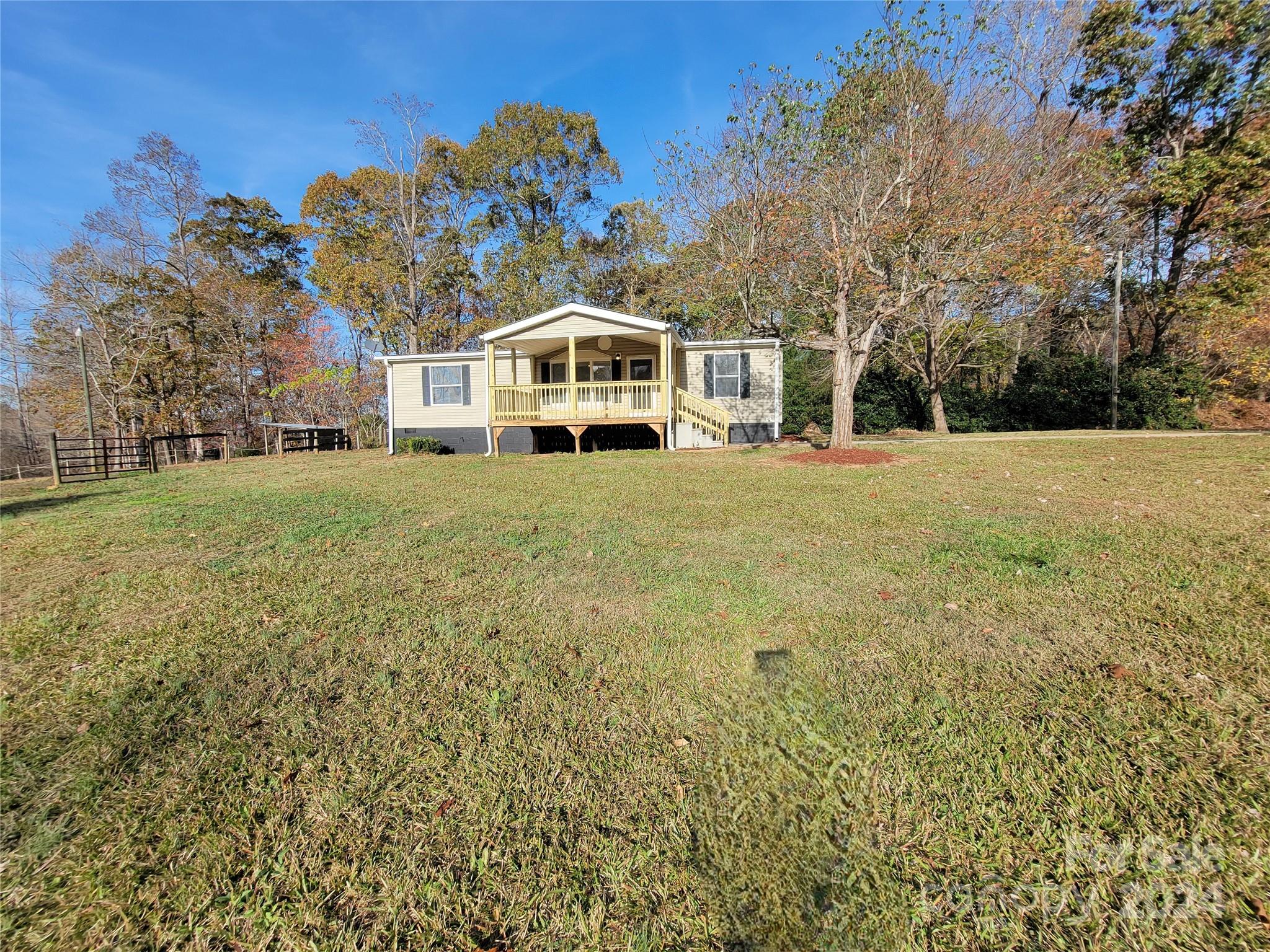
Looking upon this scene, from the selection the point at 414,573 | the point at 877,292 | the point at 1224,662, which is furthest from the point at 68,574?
the point at 877,292

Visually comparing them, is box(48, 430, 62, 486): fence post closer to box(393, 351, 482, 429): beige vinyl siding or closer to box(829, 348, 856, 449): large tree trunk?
box(393, 351, 482, 429): beige vinyl siding

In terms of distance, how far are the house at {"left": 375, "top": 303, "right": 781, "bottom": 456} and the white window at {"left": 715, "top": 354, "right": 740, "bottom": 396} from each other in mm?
27

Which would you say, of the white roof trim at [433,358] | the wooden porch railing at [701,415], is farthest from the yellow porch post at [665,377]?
the white roof trim at [433,358]

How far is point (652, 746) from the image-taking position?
6.97 ft

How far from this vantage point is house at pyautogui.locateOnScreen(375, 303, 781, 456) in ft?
44.9

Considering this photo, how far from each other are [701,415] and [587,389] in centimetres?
350

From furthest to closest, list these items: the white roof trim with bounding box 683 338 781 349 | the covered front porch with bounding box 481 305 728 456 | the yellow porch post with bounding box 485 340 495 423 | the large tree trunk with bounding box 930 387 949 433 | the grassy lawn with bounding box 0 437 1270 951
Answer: the large tree trunk with bounding box 930 387 949 433 < the white roof trim with bounding box 683 338 781 349 < the yellow porch post with bounding box 485 340 495 423 < the covered front porch with bounding box 481 305 728 456 < the grassy lawn with bounding box 0 437 1270 951

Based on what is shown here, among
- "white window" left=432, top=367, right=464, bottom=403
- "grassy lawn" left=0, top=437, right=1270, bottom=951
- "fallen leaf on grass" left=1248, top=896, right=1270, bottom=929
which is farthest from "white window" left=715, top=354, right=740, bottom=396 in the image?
"fallen leaf on grass" left=1248, top=896, right=1270, bottom=929

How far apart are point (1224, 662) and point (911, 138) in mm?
10614

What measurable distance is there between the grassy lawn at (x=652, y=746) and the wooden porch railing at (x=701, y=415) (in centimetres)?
1004

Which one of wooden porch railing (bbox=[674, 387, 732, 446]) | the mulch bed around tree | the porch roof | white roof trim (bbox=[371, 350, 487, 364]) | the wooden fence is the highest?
the porch roof

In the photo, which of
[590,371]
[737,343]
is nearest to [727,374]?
[737,343]

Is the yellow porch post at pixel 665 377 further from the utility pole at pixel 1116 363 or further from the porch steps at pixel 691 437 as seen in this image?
→ the utility pole at pixel 1116 363

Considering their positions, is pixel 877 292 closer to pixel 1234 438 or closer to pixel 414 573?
pixel 1234 438
